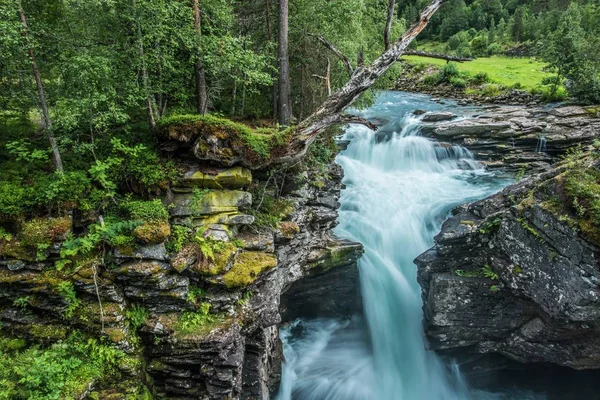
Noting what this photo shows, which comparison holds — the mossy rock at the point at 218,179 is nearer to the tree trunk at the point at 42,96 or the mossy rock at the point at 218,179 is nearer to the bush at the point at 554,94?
the tree trunk at the point at 42,96

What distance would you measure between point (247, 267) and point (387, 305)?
705 cm

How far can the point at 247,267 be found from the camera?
8.10 meters

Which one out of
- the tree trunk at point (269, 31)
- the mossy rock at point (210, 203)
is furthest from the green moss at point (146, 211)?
the tree trunk at point (269, 31)

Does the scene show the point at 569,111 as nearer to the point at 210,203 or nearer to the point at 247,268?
the point at 247,268

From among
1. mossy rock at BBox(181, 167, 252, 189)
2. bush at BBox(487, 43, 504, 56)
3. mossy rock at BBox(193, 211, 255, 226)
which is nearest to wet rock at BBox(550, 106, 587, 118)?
mossy rock at BBox(181, 167, 252, 189)

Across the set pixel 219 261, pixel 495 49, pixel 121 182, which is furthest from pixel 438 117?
pixel 495 49

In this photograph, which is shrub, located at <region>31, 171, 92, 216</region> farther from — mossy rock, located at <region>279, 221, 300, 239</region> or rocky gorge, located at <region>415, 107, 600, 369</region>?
rocky gorge, located at <region>415, 107, 600, 369</region>

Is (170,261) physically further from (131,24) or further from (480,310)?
(480,310)

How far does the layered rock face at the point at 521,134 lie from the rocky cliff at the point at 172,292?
13826 mm

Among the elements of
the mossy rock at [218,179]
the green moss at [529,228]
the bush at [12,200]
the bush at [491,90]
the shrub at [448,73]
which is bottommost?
the green moss at [529,228]

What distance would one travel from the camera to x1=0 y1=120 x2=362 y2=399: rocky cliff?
7043 mm

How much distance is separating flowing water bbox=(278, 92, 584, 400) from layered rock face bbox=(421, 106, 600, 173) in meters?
1.00

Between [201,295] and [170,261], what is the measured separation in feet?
3.36

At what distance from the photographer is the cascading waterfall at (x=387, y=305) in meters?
11.6
